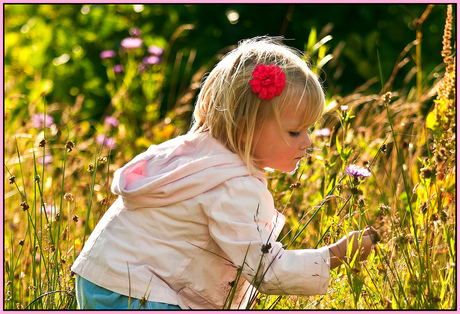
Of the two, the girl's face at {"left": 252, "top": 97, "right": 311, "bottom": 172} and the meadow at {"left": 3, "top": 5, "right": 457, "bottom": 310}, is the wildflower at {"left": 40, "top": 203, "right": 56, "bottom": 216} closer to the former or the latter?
the meadow at {"left": 3, "top": 5, "right": 457, "bottom": 310}

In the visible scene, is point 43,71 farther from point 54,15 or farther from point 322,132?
point 322,132

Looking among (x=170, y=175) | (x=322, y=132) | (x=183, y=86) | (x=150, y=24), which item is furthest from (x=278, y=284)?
(x=150, y=24)

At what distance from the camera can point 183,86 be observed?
4.53 m

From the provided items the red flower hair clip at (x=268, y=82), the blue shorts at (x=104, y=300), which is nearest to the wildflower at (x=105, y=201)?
the blue shorts at (x=104, y=300)

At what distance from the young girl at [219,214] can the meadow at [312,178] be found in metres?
0.11

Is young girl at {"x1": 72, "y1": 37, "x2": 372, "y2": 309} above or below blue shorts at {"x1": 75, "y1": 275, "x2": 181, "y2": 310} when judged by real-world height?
above

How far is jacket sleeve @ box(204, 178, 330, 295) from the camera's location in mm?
1606

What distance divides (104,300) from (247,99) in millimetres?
719

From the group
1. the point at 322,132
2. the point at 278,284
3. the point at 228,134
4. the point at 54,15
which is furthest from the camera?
the point at 54,15

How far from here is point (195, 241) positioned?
67.4 inches

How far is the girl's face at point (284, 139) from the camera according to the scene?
1778 mm

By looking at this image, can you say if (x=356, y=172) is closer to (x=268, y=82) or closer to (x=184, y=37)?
(x=268, y=82)

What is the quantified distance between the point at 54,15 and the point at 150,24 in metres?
0.92

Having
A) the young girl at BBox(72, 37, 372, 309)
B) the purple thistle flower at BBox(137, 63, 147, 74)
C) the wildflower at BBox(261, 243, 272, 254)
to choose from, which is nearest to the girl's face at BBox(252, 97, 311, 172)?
the young girl at BBox(72, 37, 372, 309)
